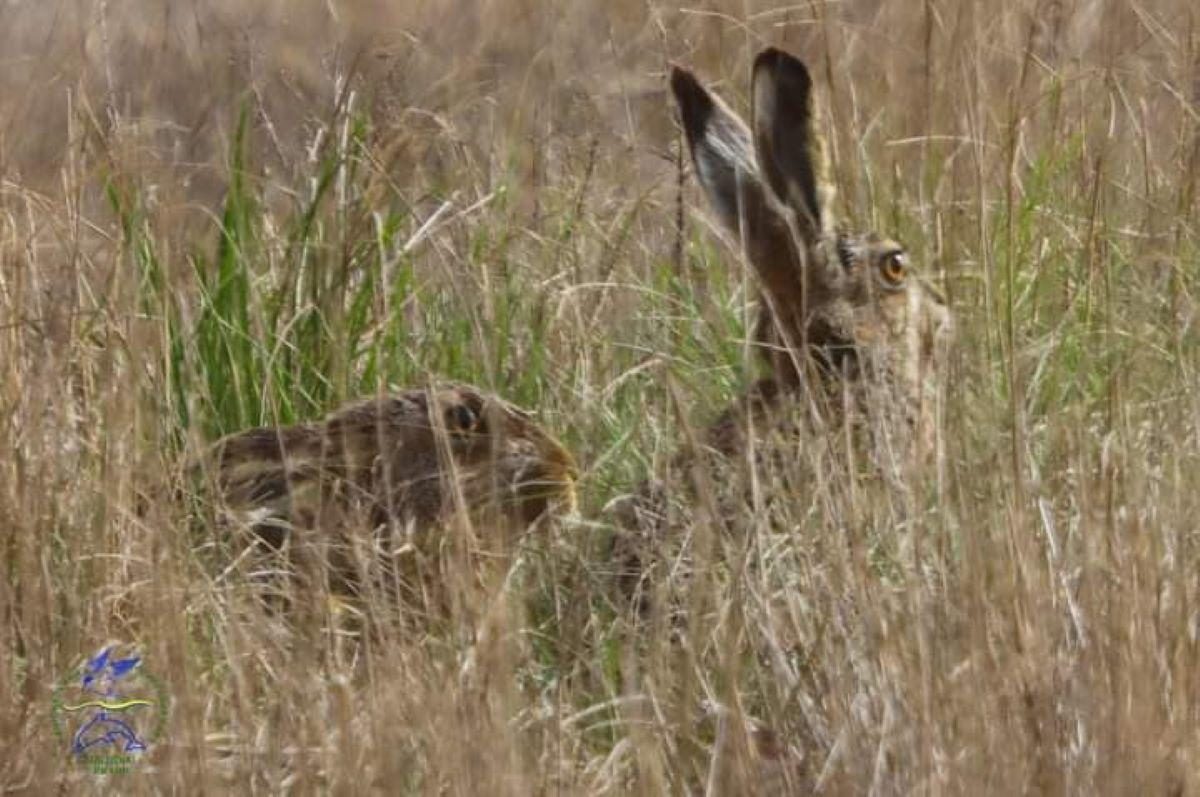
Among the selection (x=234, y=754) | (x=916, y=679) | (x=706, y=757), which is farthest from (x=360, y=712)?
(x=916, y=679)

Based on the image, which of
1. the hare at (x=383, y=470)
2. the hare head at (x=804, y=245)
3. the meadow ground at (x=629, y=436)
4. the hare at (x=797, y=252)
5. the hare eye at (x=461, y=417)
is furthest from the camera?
the hare head at (x=804, y=245)

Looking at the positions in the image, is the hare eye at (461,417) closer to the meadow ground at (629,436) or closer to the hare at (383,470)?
the hare at (383,470)

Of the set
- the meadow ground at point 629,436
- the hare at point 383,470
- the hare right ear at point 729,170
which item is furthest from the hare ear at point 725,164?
the hare at point 383,470

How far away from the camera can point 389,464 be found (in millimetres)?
4562

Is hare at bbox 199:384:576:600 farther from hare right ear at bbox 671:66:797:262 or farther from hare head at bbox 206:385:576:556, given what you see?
hare right ear at bbox 671:66:797:262

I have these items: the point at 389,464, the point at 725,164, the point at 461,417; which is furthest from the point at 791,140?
the point at 389,464

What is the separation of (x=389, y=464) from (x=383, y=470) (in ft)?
0.13

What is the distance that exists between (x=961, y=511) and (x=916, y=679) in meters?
0.40

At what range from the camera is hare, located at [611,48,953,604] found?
522 centimetres

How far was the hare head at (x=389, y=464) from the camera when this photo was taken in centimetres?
463

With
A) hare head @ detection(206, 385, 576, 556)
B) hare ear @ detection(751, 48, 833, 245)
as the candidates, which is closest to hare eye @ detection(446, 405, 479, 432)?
hare head @ detection(206, 385, 576, 556)

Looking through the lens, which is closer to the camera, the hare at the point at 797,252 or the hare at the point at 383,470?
the hare at the point at 383,470

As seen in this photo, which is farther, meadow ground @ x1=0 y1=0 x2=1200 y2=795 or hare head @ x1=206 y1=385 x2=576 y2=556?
hare head @ x1=206 y1=385 x2=576 y2=556

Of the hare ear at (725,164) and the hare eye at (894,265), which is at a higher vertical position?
the hare ear at (725,164)
